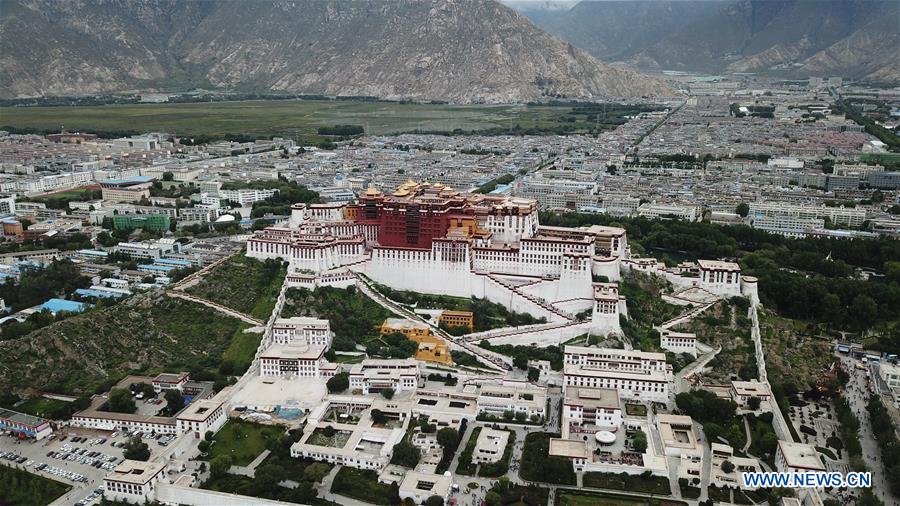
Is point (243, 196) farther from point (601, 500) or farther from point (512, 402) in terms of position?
point (601, 500)

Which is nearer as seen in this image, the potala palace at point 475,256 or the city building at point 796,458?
the city building at point 796,458

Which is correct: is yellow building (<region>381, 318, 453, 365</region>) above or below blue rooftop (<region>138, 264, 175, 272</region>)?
below

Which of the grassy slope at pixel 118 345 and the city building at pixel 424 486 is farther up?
the grassy slope at pixel 118 345

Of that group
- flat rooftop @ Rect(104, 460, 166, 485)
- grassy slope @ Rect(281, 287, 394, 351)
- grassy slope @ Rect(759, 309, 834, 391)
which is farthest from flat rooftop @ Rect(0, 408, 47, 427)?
grassy slope @ Rect(759, 309, 834, 391)

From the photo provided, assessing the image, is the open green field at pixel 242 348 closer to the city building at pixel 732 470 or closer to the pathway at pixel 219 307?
the pathway at pixel 219 307

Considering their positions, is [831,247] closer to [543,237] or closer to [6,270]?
[543,237]

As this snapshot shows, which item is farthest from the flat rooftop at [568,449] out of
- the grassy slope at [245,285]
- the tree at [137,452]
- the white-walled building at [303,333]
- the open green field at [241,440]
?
the grassy slope at [245,285]

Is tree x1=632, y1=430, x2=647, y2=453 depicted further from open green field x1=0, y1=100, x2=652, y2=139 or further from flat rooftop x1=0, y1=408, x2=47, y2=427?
open green field x1=0, y1=100, x2=652, y2=139
